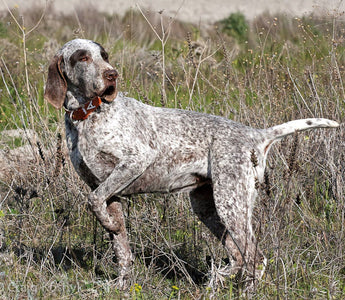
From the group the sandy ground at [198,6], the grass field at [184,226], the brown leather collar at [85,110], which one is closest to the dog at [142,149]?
the brown leather collar at [85,110]

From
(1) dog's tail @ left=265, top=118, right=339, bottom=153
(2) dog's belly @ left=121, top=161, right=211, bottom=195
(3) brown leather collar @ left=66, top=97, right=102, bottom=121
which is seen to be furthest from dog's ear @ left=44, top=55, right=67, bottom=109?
(1) dog's tail @ left=265, top=118, right=339, bottom=153

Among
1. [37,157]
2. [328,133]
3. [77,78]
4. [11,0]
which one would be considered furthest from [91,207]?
[11,0]

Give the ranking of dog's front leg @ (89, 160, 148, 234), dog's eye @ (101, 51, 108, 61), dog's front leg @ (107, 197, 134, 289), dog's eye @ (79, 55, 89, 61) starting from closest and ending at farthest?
1. dog's front leg @ (89, 160, 148, 234)
2. dog's eye @ (79, 55, 89, 61)
3. dog's eye @ (101, 51, 108, 61)
4. dog's front leg @ (107, 197, 134, 289)

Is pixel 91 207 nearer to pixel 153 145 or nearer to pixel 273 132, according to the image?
pixel 153 145

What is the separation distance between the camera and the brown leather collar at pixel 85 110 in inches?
153

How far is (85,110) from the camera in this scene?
389 cm

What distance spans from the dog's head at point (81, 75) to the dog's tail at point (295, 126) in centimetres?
108

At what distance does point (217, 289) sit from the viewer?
3598 millimetres

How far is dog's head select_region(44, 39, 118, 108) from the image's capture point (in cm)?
382

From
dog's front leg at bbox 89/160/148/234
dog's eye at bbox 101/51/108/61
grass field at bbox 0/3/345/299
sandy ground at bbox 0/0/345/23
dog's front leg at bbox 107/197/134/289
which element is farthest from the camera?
sandy ground at bbox 0/0/345/23

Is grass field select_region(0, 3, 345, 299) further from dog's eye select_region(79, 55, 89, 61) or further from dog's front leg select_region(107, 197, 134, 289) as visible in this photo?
dog's eye select_region(79, 55, 89, 61)

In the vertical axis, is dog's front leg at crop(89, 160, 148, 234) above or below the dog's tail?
below

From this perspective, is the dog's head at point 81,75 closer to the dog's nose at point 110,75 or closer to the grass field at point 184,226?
the dog's nose at point 110,75

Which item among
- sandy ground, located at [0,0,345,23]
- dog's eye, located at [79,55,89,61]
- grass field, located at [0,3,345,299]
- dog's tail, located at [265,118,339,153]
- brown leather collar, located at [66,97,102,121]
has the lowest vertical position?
grass field, located at [0,3,345,299]
